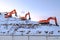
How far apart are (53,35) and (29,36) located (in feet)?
7.86

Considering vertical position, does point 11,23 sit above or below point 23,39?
above

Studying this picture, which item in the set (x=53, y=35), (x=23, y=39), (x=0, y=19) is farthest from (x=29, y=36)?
(x=0, y=19)

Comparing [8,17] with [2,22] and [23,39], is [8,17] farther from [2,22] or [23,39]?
[23,39]

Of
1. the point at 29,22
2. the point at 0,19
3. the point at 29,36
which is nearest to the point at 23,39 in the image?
the point at 29,36

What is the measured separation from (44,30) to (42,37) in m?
1.00

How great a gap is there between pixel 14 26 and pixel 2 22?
1.76 metres

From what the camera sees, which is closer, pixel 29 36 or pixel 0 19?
pixel 29 36

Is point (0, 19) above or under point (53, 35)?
above

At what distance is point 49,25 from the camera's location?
24.5 meters

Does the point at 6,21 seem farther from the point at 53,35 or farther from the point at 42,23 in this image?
the point at 53,35

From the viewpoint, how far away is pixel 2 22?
84.1 ft

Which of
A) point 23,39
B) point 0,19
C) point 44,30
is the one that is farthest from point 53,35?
point 0,19

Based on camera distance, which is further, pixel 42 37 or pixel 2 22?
pixel 2 22

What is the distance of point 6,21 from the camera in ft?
83.7
